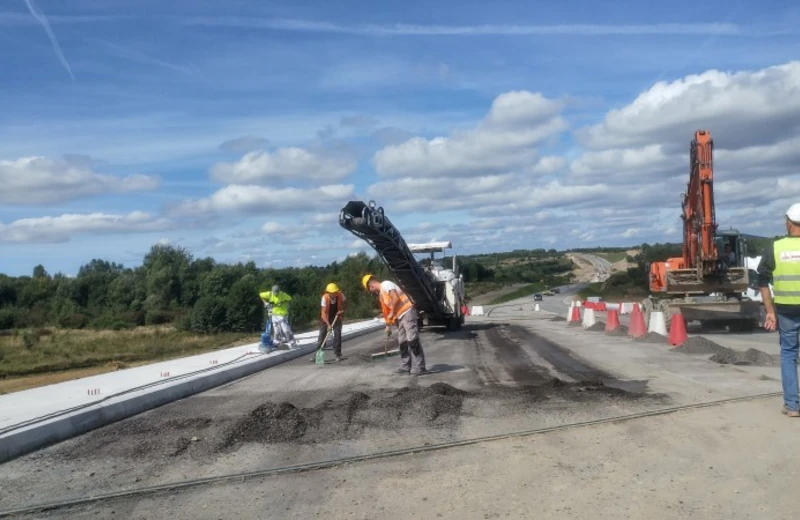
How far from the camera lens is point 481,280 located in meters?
132

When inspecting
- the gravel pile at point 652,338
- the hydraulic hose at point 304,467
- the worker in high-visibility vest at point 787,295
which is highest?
the worker in high-visibility vest at point 787,295

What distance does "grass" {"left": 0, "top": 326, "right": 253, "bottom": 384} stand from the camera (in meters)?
28.1

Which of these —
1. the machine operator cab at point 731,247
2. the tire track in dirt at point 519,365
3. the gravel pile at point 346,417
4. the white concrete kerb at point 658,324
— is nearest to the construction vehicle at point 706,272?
the machine operator cab at point 731,247

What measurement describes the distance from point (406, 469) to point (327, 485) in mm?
740

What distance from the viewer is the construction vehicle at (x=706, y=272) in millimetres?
21453

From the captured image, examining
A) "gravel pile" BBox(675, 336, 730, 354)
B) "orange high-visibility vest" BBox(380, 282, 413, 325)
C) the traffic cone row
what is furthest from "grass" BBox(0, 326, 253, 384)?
"gravel pile" BBox(675, 336, 730, 354)

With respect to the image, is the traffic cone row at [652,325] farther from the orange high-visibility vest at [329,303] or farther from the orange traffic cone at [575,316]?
the orange high-visibility vest at [329,303]

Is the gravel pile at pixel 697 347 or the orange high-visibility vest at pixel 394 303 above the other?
the orange high-visibility vest at pixel 394 303

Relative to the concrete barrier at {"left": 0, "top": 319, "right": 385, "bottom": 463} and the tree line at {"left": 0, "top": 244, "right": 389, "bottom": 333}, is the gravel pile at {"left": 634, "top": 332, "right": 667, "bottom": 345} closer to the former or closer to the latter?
the concrete barrier at {"left": 0, "top": 319, "right": 385, "bottom": 463}

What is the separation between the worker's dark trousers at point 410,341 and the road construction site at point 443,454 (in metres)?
1.13

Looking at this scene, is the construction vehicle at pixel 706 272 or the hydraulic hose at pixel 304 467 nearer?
the hydraulic hose at pixel 304 467

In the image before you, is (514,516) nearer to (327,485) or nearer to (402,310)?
(327,485)

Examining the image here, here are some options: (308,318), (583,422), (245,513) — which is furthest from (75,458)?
(308,318)

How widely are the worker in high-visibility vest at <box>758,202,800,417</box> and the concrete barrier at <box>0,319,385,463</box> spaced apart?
24.6 ft
